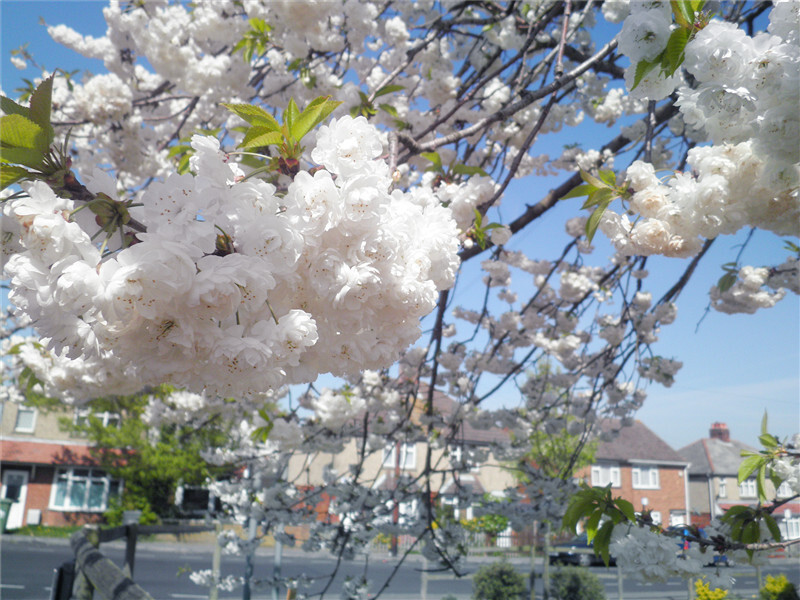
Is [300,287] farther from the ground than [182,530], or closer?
farther from the ground

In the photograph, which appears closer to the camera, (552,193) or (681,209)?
(681,209)

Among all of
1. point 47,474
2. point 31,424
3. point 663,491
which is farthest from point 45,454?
point 663,491

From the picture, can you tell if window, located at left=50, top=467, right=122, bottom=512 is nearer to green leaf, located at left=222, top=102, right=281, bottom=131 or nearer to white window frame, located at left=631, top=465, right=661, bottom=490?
green leaf, located at left=222, top=102, right=281, bottom=131

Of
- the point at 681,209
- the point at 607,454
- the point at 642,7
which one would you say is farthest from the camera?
the point at 607,454

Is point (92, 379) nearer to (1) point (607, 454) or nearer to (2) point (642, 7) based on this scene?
(2) point (642, 7)

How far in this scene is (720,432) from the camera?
30.5 meters

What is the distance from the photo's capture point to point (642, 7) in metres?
1.09

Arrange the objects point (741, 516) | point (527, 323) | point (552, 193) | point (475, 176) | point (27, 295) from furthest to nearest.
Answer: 1. point (527, 323)
2. point (552, 193)
3. point (741, 516)
4. point (475, 176)
5. point (27, 295)

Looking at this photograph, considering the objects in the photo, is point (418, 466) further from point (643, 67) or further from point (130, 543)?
point (643, 67)

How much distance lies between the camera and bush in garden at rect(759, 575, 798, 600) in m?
4.91

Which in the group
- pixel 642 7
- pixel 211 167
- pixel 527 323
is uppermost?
pixel 527 323

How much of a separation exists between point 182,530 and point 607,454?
2607cm

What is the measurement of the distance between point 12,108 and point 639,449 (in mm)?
31668

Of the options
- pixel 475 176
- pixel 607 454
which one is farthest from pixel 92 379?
pixel 607 454
